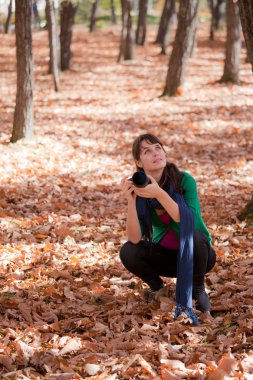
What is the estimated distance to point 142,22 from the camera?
88.8ft

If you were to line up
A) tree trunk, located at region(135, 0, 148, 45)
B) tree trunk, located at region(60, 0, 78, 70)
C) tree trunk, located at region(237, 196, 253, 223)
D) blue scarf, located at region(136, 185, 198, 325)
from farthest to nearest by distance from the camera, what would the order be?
tree trunk, located at region(135, 0, 148, 45) → tree trunk, located at region(60, 0, 78, 70) → tree trunk, located at region(237, 196, 253, 223) → blue scarf, located at region(136, 185, 198, 325)

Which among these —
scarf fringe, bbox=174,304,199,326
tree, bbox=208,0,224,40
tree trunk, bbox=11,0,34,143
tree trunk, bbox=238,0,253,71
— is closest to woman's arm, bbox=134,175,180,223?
scarf fringe, bbox=174,304,199,326

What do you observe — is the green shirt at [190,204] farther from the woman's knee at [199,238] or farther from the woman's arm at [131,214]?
the woman's arm at [131,214]

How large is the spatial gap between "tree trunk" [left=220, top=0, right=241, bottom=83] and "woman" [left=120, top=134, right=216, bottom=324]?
12503 mm

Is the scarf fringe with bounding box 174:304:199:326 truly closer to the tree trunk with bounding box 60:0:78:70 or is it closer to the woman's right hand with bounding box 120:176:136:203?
the woman's right hand with bounding box 120:176:136:203

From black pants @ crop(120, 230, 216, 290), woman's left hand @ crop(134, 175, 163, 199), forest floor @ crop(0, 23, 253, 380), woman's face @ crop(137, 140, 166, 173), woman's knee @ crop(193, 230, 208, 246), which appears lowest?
forest floor @ crop(0, 23, 253, 380)

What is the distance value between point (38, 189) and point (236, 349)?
5238 millimetres

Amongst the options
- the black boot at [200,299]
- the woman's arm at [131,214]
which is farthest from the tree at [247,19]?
the black boot at [200,299]

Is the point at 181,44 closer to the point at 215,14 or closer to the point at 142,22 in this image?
the point at 142,22

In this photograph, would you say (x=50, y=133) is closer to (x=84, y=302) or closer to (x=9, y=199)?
(x=9, y=199)

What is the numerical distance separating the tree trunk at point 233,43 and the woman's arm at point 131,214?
12649 millimetres

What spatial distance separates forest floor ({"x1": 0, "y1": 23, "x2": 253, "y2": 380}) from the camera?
3455mm

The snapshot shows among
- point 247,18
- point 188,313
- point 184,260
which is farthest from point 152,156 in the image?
point 247,18

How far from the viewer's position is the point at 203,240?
392 centimetres
